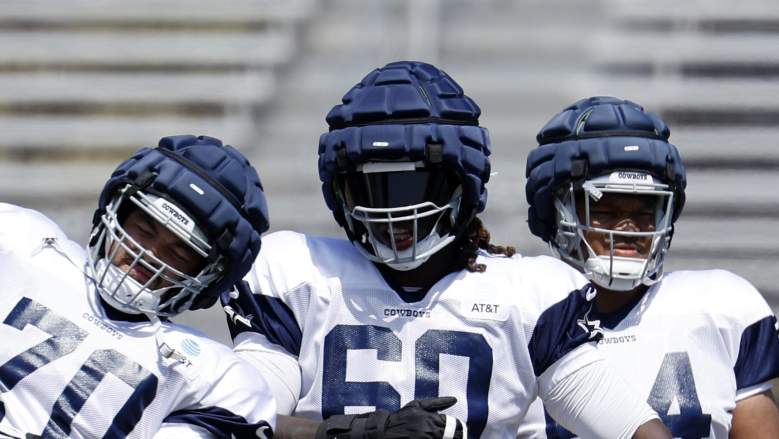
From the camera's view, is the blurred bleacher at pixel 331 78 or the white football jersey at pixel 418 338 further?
the blurred bleacher at pixel 331 78

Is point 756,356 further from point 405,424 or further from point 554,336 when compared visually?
point 405,424

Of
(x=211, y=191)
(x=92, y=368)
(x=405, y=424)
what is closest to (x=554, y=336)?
(x=405, y=424)

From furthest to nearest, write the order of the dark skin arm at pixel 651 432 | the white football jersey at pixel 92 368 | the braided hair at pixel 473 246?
the braided hair at pixel 473 246 < the dark skin arm at pixel 651 432 < the white football jersey at pixel 92 368

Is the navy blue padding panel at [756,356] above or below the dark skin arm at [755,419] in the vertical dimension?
above

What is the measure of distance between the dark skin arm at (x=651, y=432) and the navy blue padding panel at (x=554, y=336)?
0.67 ft

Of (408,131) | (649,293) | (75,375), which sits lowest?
(649,293)

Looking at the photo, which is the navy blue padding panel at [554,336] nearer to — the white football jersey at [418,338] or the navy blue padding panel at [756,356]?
the white football jersey at [418,338]

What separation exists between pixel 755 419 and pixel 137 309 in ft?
4.57

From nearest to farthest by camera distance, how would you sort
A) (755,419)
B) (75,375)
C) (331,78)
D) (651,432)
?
1. (75,375)
2. (651,432)
3. (755,419)
4. (331,78)

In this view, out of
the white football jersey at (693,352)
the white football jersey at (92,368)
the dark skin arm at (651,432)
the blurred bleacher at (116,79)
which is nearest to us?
the white football jersey at (92,368)

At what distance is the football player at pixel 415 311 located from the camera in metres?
2.39

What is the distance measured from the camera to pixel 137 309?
222 cm

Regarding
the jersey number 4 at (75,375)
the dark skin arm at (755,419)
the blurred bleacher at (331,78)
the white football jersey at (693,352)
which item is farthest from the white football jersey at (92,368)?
the blurred bleacher at (331,78)

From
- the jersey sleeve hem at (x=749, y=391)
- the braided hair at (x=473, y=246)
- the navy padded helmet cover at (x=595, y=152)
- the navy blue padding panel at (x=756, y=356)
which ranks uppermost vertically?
the navy padded helmet cover at (x=595, y=152)
